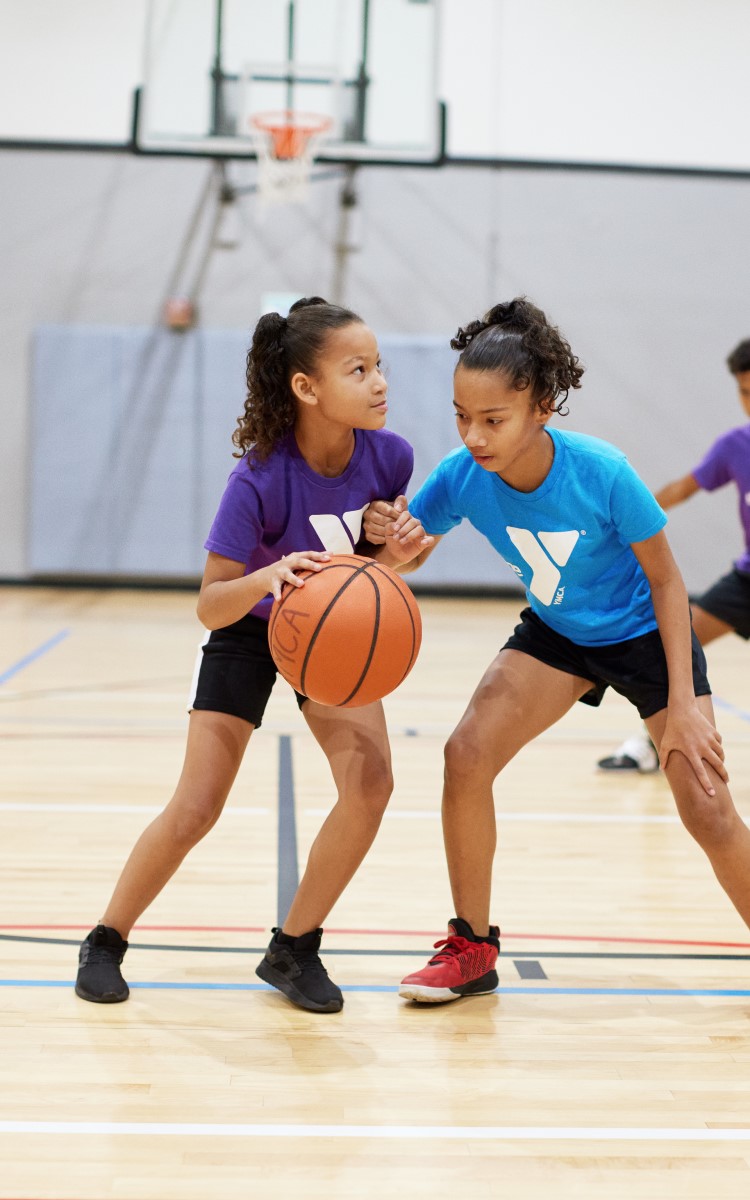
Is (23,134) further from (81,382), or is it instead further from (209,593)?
(209,593)

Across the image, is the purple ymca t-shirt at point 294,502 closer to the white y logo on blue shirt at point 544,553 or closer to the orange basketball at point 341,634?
the orange basketball at point 341,634

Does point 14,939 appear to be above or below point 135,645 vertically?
above

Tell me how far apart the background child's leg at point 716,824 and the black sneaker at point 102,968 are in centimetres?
124

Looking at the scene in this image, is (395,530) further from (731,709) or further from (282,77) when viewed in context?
(282,77)

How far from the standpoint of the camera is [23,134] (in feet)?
38.5

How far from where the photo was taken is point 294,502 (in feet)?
8.71

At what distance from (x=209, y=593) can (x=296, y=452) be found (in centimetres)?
37

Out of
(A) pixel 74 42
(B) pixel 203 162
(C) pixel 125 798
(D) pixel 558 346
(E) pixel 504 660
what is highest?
(A) pixel 74 42

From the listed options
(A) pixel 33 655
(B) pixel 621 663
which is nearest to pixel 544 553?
(B) pixel 621 663

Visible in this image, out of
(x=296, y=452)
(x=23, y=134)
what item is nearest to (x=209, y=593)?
(x=296, y=452)

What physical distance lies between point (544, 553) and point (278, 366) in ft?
2.30

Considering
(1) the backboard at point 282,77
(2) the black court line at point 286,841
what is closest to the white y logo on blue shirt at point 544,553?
(2) the black court line at point 286,841

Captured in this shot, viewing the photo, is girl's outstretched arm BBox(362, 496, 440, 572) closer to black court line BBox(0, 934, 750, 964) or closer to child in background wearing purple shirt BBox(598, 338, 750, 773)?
black court line BBox(0, 934, 750, 964)

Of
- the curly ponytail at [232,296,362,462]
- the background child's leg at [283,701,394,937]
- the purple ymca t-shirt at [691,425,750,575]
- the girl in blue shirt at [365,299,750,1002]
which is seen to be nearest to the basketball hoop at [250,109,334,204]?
the purple ymca t-shirt at [691,425,750,575]
